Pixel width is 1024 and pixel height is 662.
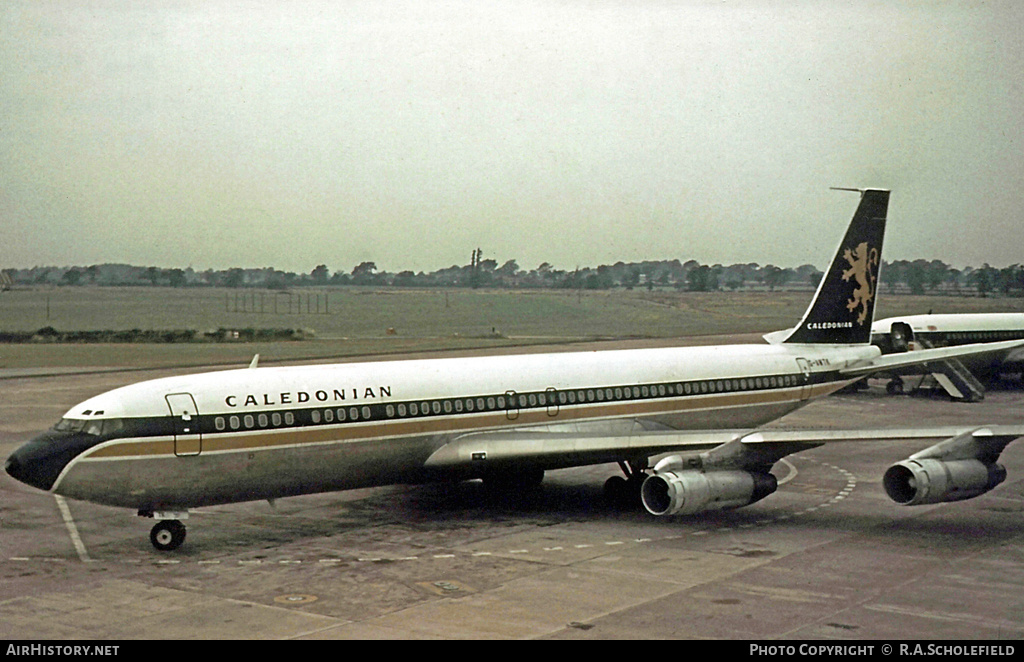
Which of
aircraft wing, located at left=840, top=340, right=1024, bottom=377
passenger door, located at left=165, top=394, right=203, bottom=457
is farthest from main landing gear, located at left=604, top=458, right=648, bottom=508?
passenger door, located at left=165, top=394, right=203, bottom=457

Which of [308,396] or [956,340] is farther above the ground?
[956,340]

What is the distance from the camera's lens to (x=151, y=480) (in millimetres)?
22344

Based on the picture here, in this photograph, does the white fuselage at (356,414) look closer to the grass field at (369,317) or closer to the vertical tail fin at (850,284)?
the vertical tail fin at (850,284)

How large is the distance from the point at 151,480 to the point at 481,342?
198ft

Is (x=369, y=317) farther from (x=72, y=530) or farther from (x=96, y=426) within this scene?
(x=96, y=426)

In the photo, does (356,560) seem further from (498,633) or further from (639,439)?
(639,439)

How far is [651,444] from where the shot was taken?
26922 mm

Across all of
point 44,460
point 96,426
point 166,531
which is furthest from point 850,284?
point 44,460

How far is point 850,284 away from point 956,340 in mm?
25621

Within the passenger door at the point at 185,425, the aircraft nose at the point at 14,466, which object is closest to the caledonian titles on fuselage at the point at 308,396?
the passenger door at the point at 185,425

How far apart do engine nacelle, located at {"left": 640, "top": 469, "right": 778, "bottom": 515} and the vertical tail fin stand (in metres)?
9.97

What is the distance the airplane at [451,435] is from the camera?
22.4 metres

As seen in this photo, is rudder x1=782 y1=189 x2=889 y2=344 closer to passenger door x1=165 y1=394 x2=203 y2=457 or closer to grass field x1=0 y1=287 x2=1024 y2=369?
passenger door x1=165 y1=394 x2=203 y2=457

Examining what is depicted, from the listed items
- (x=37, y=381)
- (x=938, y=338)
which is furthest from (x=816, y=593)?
(x=37, y=381)
